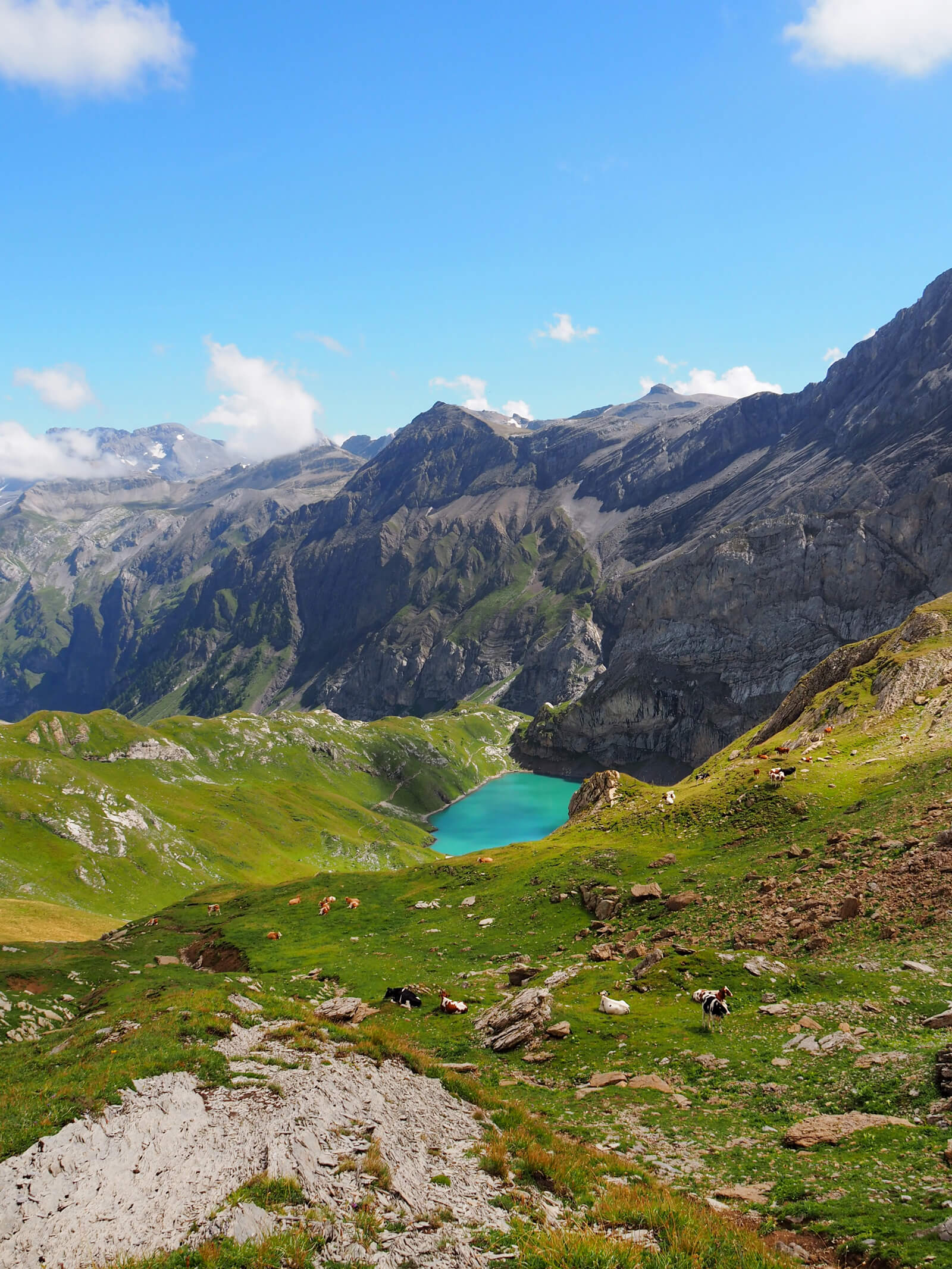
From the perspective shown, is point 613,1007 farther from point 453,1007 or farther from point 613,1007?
point 453,1007

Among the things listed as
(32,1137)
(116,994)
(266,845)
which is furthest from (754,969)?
(266,845)

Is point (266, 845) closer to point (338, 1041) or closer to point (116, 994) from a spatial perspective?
point (116, 994)

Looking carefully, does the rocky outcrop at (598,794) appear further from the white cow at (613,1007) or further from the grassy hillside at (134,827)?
the grassy hillside at (134,827)

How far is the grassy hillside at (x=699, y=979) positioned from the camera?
16.5 metres

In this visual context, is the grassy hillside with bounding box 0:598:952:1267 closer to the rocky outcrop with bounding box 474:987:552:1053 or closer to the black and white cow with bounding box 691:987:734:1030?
the black and white cow with bounding box 691:987:734:1030

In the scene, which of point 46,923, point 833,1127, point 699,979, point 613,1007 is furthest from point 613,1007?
point 46,923

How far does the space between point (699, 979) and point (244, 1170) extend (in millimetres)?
21286

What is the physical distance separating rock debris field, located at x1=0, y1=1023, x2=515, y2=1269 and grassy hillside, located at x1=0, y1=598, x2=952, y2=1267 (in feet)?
3.78

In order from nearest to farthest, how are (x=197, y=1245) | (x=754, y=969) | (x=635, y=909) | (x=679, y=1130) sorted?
1. (x=197, y=1245)
2. (x=679, y=1130)
3. (x=754, y=969)
4. (x=635, y=909)

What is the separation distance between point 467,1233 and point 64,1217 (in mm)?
7630

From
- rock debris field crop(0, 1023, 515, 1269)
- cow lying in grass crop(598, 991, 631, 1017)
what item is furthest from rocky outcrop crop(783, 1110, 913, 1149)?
cow lying in grass crop(598, 991, 631, 1017)

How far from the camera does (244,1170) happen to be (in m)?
14.9

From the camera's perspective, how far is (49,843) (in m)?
129

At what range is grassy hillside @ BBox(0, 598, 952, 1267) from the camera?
16500mm
